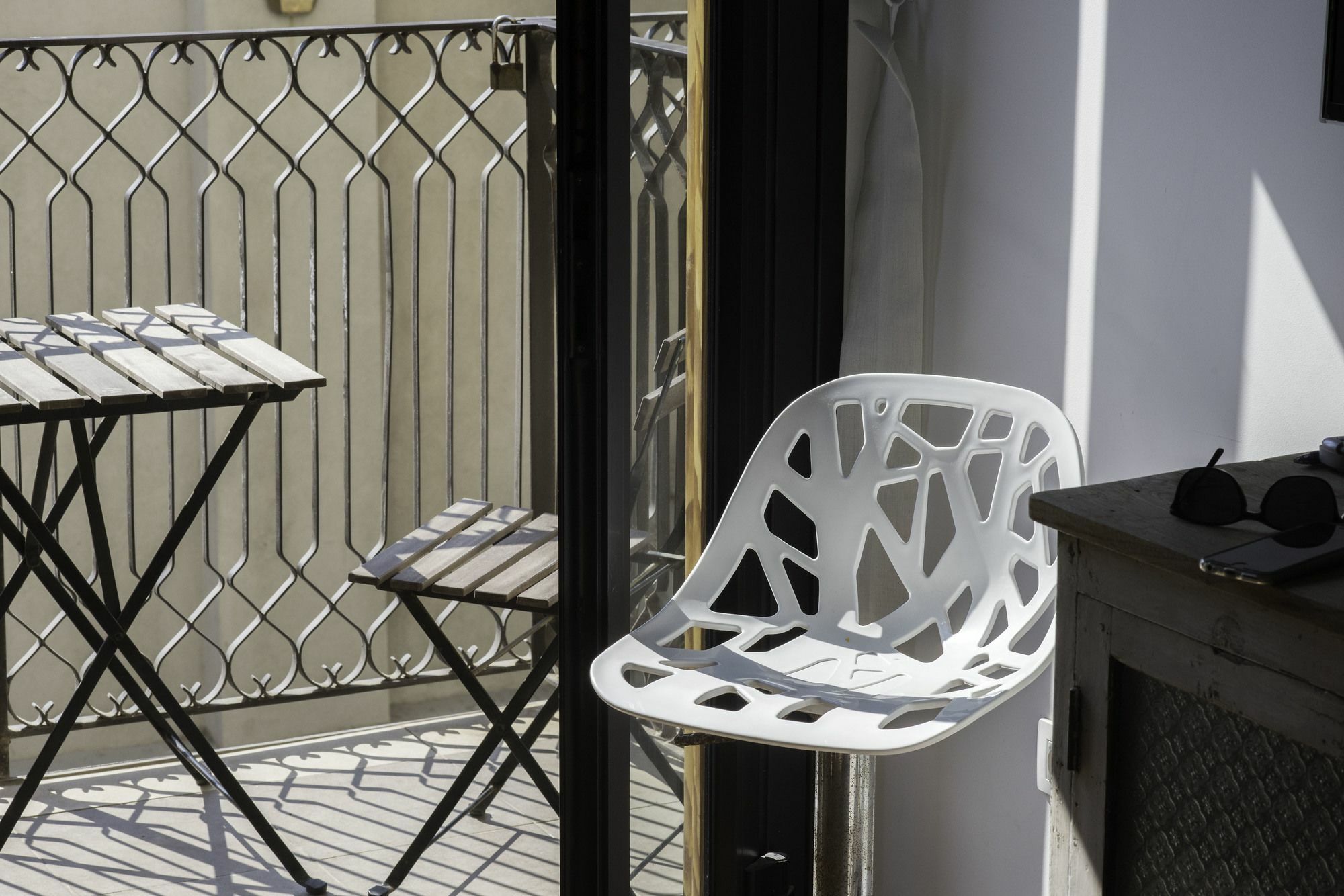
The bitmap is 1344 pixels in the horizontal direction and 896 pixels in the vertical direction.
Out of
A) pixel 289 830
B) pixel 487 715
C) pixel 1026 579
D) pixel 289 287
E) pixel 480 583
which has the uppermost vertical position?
pixel 289 287

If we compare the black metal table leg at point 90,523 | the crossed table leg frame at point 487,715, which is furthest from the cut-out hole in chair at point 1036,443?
the black metal table leg at point 90,523

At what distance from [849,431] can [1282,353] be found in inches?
28.0

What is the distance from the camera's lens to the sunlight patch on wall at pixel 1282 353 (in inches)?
58.4

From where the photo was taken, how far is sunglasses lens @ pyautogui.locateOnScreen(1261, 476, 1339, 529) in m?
1.12

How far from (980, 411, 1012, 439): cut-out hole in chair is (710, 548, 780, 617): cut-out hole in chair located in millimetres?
411

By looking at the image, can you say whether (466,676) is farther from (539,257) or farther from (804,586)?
(539,257)

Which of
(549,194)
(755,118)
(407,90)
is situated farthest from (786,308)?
(407,90)

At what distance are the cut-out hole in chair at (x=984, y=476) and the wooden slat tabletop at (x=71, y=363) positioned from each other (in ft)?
4.47

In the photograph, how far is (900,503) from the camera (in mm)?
2068

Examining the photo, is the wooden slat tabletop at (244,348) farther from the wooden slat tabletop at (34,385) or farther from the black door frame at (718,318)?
the black door frame at (718,318)

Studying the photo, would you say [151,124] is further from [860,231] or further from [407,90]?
[860,231]

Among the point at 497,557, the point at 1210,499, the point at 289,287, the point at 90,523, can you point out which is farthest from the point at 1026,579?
the point at 289,287

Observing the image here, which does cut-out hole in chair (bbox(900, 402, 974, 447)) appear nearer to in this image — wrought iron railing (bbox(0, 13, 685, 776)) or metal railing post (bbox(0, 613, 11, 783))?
metal railing post (bbox(0, 613, 11, 783))

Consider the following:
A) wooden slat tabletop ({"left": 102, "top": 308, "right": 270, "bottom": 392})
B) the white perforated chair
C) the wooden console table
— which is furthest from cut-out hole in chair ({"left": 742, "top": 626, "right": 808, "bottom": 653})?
wooden slat tabletop ({"left": 102, "top": 308, "right": 270, "bottom": 392})
